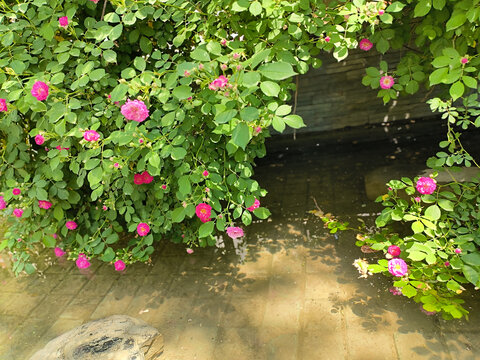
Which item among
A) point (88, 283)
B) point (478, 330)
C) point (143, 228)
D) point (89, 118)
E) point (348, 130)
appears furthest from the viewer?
point (348, 130)

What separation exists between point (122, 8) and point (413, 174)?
277 centimetres

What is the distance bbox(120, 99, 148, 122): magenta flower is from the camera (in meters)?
1.68

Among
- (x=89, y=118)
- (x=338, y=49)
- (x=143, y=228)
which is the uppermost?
(x=338, y=49)

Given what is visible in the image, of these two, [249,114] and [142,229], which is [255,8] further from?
[142,229]

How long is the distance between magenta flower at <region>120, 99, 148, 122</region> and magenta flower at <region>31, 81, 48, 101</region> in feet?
1.61

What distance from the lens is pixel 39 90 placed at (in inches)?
71.7

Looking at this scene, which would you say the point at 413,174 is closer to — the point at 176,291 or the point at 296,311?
the point at 296,311

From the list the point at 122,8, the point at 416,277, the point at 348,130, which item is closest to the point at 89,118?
the point at 122,8

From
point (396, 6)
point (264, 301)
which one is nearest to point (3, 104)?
point (264, 301)

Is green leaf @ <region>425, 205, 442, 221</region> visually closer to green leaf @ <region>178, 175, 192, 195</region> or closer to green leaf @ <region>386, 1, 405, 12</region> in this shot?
green leaf @ <region>386, 1, 405, 12</region>

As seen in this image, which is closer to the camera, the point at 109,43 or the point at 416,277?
the point at 109,43

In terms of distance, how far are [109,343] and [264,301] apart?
3.10 ft

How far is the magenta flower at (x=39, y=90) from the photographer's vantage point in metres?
1.82

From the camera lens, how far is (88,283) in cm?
276
